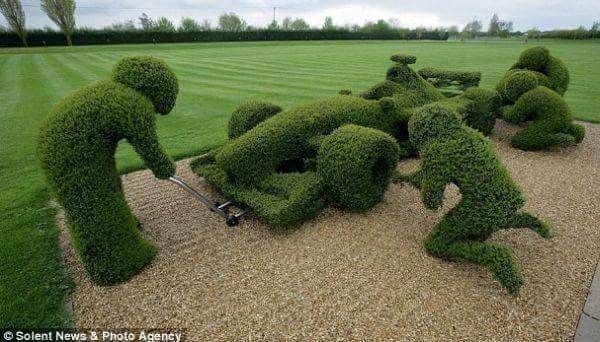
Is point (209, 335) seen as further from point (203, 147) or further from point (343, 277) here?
point (203, 147)

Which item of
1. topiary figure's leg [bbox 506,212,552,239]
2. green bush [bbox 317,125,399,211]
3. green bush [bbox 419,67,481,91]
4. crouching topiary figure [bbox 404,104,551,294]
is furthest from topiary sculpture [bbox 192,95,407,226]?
green bush [bbox 419,67,481,91]

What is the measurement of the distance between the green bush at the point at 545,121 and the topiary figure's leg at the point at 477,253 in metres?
5.54

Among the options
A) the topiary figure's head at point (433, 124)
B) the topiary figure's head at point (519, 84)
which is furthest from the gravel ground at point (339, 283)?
the topiary figure's head at point (519, 84)

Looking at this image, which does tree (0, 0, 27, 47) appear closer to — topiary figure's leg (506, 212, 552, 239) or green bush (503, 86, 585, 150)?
green bush (503, 86, 585, 150)

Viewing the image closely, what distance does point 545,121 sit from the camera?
8.77 m

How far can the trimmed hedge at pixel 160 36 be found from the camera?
45.6m

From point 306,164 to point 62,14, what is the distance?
2079 inches

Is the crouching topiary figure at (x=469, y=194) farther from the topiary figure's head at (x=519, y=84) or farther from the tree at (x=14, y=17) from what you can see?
the tree at (x=14, y=17)

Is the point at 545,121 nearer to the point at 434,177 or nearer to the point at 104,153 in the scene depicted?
the point at 434,177

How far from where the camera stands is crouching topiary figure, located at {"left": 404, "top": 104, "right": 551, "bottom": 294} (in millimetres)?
4508

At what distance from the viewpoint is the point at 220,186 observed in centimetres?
607

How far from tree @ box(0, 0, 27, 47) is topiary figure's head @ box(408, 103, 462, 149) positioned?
53.6 meters

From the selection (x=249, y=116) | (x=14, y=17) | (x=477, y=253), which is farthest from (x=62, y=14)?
(x=477, y=253)

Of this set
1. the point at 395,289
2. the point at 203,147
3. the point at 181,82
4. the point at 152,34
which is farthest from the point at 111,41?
the point at 395,289
